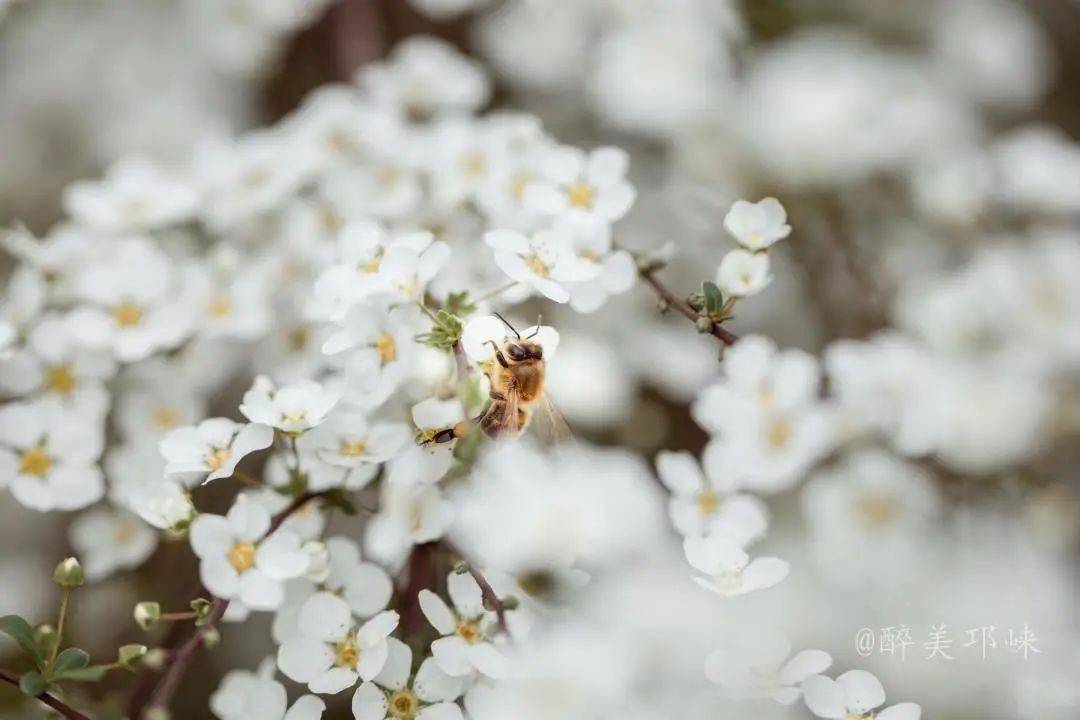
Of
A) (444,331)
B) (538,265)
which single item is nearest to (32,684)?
(444,331)

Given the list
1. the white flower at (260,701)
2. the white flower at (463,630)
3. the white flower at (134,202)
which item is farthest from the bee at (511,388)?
the white flower at (134,202)

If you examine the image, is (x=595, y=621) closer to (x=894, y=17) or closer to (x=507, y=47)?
(x=507, y=47)

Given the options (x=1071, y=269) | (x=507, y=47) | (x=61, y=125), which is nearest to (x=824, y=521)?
(x=1071, y=269)

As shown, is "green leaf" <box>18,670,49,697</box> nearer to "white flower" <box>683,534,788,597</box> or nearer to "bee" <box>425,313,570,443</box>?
"bee" <box>425,313,570,443</box>

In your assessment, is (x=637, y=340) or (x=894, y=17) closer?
(x=637, y=340)

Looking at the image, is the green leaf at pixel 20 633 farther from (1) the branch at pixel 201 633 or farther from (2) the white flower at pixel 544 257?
(2) the white flower at pixel 544 257

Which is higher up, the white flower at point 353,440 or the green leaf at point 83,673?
the white flower at point 353,440

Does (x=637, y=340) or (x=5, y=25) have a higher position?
(x=5, y=25)
